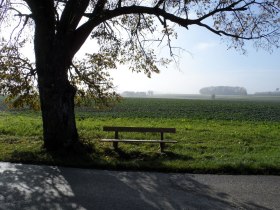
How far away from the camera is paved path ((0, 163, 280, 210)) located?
6.39 meters

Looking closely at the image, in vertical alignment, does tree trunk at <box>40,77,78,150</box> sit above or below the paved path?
above

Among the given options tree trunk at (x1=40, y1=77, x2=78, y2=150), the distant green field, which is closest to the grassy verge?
tree trunk at (x1=40, y1=77, x2=78, y2=150)

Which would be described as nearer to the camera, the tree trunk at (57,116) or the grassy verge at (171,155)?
the grassy verge at (171,155)

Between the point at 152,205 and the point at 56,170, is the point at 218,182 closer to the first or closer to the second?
the point at 152,205

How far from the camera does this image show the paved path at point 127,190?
6.39 meters

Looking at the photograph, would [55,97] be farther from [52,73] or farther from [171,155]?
[171,155]

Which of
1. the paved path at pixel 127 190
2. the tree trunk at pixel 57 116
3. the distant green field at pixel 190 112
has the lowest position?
the distant green field at pixel 190 112

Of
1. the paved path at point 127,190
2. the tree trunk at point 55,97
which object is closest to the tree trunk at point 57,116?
the tree trunk at point 55,97

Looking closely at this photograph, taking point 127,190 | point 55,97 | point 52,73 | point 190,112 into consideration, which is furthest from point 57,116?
point 190,112

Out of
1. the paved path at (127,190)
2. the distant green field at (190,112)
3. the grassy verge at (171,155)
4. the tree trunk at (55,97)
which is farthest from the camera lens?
the distant green field at (190,112)

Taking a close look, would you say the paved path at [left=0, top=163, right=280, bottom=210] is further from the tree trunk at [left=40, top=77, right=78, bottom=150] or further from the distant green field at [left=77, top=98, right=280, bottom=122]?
the distant green field at [left=77, top=98, right=280, bottom=122]

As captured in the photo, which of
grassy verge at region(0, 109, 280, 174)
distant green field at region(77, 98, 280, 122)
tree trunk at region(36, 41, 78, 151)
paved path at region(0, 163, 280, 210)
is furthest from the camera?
distant green field at region(77, 98, 280, 122)

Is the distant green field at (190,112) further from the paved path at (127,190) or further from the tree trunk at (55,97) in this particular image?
the paved path at (127,190)

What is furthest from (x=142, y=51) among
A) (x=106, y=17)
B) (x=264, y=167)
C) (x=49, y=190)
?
(x=49, y=190)
